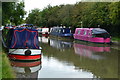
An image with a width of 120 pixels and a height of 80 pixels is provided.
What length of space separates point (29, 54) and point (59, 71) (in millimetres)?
2115

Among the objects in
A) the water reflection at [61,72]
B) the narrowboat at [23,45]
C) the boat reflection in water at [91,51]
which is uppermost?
the narrowboat at [23,45]

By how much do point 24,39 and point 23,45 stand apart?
385mm

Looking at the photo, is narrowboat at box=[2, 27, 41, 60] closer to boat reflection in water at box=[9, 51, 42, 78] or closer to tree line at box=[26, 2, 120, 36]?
boat reflection in water at box=[9, 51, 42, 78]

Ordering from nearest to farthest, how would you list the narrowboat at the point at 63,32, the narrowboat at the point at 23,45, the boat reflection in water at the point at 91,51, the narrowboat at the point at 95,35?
the narrowboat at the point at 23,45, the boat reflection in water at the point at 91,51, the narrowboat at the point at 95,35, the narrowboat at the point at 63,32

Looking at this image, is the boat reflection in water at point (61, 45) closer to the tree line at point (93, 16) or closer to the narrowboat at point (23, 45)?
the tree line at point (93, 16)

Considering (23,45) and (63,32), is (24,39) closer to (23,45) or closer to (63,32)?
(23,45)

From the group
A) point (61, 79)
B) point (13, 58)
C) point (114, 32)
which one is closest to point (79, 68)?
point (61, 79)

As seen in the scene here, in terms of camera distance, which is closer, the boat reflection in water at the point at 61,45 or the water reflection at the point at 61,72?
the water reflection at the point at 61,72

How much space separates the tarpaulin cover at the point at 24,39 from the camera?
1377 centimetres

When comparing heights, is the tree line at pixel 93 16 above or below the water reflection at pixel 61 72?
above

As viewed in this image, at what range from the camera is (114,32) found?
29000mm

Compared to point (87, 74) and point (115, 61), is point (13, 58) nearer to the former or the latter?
point (87, 74)

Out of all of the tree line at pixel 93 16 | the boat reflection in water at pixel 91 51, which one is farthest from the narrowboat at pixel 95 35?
the boat reflection in water at pixel 91 51

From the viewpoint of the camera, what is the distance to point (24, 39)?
13883 millimetres
